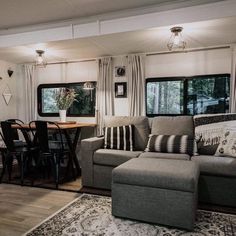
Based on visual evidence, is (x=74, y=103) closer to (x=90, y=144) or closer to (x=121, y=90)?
(x=121, y=90)

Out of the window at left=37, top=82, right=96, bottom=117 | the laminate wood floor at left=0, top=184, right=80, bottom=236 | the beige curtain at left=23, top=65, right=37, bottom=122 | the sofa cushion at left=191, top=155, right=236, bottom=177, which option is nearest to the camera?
the laminate wood floor at left=0, top=184, right=80, bottom=236

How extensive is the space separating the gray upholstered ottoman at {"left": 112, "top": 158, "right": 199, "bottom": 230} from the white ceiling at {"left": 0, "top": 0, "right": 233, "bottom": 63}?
68.2 inches

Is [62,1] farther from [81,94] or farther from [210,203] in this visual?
[210,203]

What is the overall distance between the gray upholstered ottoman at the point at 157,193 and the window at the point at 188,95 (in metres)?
1.75

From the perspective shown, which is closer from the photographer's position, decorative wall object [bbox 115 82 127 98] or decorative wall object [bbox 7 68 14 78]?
decorative wall object [bbox 115 82 127 98]

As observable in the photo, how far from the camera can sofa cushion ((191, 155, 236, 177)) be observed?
101 inches

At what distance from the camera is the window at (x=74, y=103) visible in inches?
180

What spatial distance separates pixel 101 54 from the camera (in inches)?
166

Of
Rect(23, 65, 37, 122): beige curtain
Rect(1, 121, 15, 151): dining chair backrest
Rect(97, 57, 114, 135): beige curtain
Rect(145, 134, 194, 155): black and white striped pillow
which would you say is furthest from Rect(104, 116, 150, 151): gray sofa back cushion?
Rect(23, 65, 37, 122): beige curtain

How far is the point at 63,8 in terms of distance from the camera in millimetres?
2906

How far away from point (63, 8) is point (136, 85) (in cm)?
178

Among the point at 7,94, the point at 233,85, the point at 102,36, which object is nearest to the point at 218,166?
the point at 233,85

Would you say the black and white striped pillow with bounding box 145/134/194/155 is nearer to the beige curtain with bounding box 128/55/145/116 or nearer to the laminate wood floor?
the beige curtain with bounding box 128/55/145/116

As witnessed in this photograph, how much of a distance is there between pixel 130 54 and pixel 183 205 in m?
2.85
